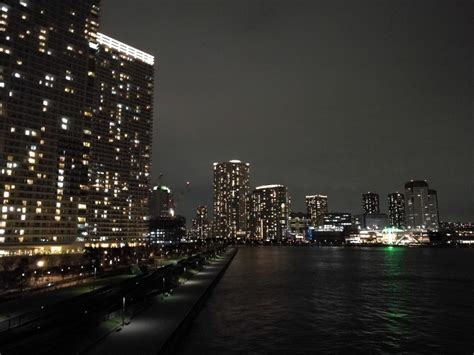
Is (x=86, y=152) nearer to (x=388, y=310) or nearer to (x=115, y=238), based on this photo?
(x=115, y=238)

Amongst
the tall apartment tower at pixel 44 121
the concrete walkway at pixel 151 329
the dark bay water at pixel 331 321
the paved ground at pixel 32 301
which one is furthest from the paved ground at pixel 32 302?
the tall apartment tower at pixel 44 121

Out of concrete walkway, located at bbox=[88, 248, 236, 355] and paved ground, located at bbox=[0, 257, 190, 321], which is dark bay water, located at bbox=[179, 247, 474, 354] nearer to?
concrete walkway, located at bbox=[88, 248, 236, 355]

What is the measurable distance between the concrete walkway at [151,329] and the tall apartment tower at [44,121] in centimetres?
10980

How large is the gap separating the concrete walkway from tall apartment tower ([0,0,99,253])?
10980cm

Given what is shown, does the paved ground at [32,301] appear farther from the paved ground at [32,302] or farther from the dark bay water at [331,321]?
the dark bay water at [331,321]

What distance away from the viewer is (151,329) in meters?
22.2

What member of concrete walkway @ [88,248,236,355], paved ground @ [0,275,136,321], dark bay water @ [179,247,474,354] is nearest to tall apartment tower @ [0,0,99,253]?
paved ground @ [0,275,136,321]

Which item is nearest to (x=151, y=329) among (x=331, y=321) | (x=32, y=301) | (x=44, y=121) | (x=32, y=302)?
(x=331, y=321)

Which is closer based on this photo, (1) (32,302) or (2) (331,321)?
(2) (331,321)

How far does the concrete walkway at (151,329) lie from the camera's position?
18562mm

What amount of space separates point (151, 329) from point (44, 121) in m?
133

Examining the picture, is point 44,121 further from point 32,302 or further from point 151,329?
point 151,329

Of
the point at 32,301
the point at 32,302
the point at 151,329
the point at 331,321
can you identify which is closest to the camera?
the point at 151,329

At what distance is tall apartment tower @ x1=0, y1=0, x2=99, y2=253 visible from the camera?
126 metres
